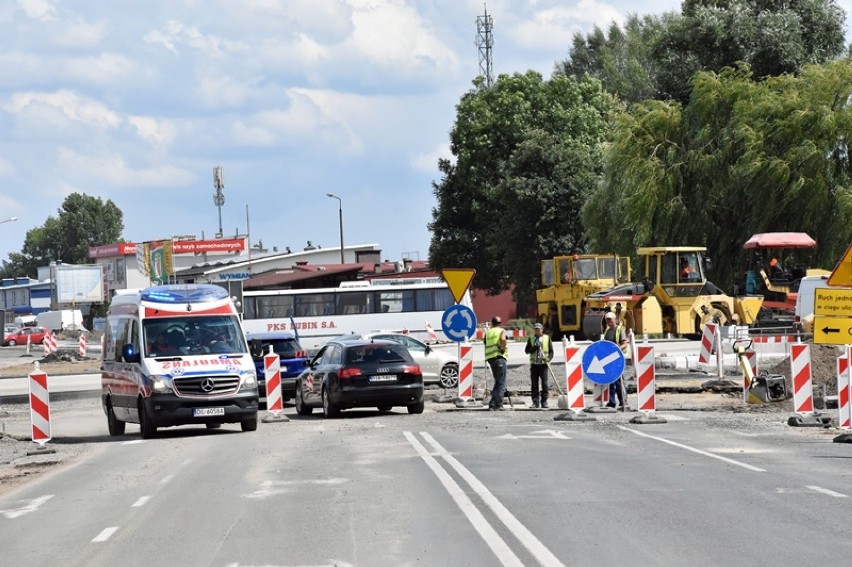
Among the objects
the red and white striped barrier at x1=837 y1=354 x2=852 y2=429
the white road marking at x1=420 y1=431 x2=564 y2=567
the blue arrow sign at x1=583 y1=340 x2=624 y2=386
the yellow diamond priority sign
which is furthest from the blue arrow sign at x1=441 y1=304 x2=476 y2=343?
the white road marking at x1=420 y1=431 x2=564 y2=567

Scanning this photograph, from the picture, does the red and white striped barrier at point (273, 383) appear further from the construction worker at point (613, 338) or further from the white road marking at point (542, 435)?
the white road marking at point (542, 435)

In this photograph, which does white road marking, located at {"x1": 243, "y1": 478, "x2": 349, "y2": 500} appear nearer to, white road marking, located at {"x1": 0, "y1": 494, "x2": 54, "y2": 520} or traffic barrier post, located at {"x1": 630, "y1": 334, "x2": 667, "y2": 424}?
white road marking, located at {"x1": 0, "y1": 494, "x2": 54, "y2": 520}

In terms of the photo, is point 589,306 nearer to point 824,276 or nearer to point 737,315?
point 737,315

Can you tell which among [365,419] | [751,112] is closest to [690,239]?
[751,112]

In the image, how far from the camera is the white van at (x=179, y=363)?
2148 cm

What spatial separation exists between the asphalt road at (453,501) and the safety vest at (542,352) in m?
5.09

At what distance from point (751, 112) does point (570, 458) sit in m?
33.8

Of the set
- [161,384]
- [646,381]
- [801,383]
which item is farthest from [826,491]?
[161,384]

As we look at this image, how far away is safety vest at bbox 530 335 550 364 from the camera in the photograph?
2588 cm

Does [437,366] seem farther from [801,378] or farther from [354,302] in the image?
[354,302]

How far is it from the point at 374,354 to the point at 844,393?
939 cm

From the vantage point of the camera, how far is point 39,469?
58.6 ft

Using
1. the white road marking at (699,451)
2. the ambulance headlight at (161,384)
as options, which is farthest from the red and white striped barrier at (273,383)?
the white road marking at (699,451)

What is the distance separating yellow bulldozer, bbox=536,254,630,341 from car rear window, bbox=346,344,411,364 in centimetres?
2263
